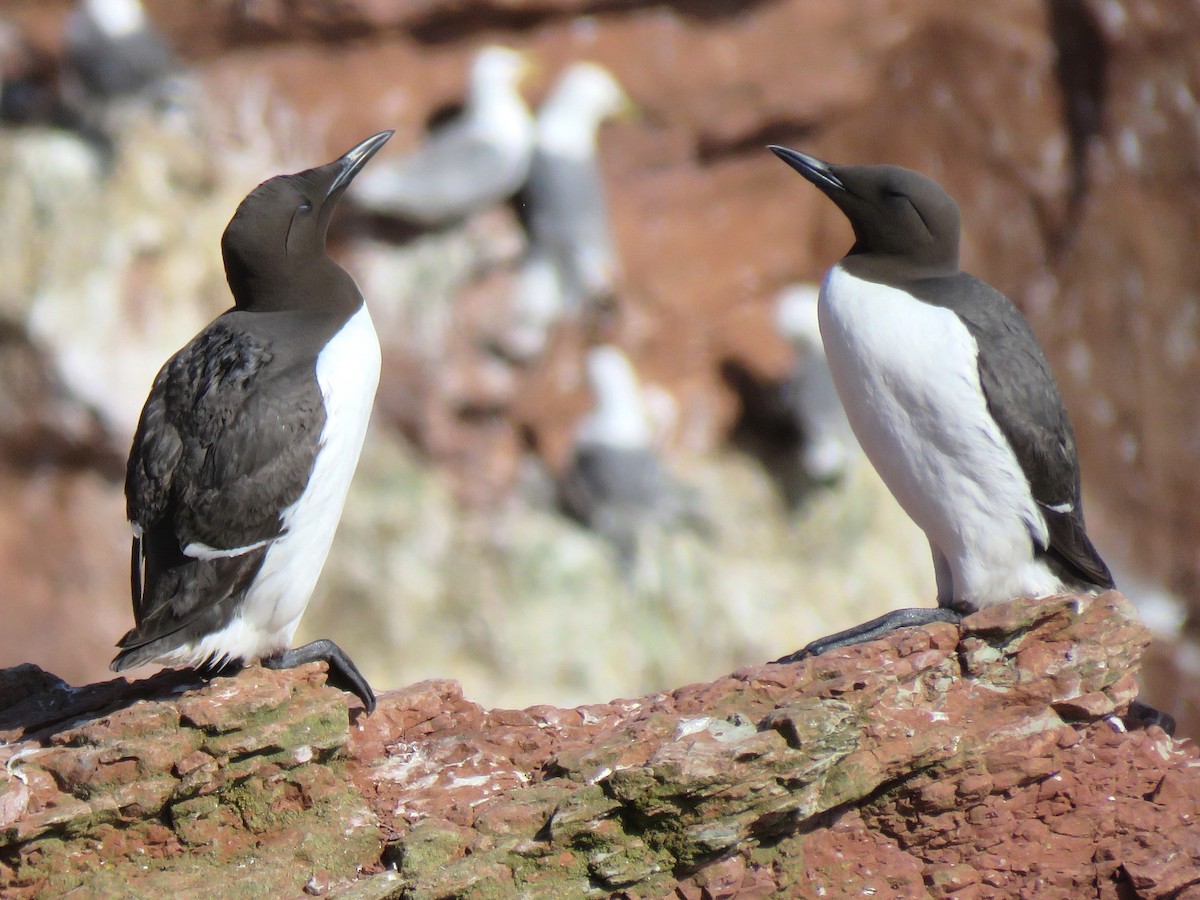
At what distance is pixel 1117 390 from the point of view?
31.3 ft

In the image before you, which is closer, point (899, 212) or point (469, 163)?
point (899, 212)

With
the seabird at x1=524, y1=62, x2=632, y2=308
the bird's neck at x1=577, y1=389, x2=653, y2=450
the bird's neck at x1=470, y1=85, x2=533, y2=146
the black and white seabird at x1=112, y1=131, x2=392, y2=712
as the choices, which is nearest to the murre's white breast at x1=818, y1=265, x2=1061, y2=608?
the black and white seabird at x1=112, y1=131, x2=392, y2=712

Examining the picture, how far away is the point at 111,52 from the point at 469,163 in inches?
89.1

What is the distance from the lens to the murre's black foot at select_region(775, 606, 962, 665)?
3672mm

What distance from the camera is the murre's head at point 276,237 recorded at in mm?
3754

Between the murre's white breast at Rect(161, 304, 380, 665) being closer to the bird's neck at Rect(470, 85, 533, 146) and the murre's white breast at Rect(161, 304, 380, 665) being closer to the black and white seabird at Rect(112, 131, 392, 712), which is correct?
the black and white seabird at Rect(112, 131, 392, 712)

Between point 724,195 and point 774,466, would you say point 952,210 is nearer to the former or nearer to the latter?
point 774,466

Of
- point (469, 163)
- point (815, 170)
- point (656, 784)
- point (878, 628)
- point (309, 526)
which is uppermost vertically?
point (469, 163)

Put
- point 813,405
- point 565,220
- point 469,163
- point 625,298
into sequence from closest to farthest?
point 469,163 < point 565,220 < point 813,405 < point 625,298

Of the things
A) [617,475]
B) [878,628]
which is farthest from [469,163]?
[878,628]

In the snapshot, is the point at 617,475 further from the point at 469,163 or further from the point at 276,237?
the point at 276,237

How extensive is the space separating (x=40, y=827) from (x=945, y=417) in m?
2.44

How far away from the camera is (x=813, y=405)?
9508 millimetres

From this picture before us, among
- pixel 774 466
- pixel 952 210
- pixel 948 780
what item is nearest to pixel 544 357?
pixel 774 466
